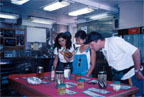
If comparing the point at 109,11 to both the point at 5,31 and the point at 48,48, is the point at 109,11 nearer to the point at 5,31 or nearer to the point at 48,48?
the point at 48,48

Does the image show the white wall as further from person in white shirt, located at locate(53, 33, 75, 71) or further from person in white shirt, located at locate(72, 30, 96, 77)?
person in white shirt, located at locate(72, 30, 96, 77)

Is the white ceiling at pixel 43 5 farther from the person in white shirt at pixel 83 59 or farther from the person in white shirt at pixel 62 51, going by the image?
the person in white shirt at pixel 83 59

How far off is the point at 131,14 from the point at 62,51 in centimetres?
324

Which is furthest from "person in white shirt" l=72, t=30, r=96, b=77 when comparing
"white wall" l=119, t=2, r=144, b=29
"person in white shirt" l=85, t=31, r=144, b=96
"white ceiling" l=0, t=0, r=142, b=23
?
"white wall" l=119, t=2, r=144, b=29

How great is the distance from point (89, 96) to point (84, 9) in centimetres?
405

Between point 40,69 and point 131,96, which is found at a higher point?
point 40,69

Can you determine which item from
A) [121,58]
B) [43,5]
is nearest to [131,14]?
[43,5]

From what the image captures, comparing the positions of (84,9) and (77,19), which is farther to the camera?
(77,19)

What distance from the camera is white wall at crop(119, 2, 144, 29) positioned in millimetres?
4727

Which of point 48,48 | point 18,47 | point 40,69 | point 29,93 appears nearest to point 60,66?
point 40,69

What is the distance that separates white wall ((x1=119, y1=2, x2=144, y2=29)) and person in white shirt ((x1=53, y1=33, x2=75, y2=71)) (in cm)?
282

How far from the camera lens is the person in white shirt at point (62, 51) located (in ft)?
9.84

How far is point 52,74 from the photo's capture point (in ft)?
7.11

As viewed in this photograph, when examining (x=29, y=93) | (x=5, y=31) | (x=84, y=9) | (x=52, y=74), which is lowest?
(x=29, y=93)
